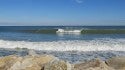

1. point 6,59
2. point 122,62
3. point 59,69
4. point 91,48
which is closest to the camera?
point 59,69

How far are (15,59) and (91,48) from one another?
1043cm

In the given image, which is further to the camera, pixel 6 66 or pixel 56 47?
pixel 56 47

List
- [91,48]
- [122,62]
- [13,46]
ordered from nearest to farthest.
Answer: [122,62] < [91,48] < [13,46]

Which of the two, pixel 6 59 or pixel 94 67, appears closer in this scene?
pixel 94 67

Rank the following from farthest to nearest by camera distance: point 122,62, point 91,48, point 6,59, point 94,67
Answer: point 91,48, point 6,59, point 122,62, point 94,67

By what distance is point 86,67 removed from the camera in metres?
7.62

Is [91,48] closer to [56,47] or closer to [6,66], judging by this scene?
[56,47]

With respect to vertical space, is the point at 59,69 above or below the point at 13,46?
above

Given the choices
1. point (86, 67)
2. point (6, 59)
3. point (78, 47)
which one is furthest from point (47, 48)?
point (86, 67)

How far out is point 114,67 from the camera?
27.3ft

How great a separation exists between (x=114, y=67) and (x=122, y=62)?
0.27 meters

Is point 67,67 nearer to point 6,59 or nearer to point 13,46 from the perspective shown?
point 6,59

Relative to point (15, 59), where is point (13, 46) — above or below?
below

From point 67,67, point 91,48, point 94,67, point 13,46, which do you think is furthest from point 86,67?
point 13,46
